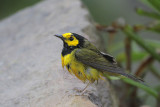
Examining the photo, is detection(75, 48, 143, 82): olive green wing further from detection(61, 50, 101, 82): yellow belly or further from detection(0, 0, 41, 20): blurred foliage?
detection(0, 0, 41, 20): blurred foliage

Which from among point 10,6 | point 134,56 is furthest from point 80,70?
point 10,6

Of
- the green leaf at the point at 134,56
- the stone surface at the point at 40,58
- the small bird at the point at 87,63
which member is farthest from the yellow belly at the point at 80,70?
the green leaf at the point at 134,56

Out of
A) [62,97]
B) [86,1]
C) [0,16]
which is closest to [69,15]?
[62,97]

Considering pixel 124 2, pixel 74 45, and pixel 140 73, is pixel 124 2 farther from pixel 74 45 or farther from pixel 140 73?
pixel 74 45

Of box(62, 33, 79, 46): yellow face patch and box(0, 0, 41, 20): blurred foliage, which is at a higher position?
box(62, 33, 79, 46): yellow face patch

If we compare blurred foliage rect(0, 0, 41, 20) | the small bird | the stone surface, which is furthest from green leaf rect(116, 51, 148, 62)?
blurred foliage rect(0, 0, 41, 20)

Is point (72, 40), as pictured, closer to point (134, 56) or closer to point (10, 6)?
point (134, 56)

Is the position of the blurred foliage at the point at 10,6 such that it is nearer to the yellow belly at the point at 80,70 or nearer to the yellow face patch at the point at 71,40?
the yellow face patch at the point at 71,40
